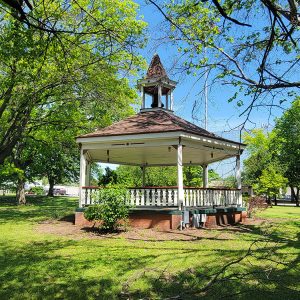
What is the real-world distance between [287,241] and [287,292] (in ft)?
18.1

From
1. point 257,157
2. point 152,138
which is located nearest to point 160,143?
point 152,138

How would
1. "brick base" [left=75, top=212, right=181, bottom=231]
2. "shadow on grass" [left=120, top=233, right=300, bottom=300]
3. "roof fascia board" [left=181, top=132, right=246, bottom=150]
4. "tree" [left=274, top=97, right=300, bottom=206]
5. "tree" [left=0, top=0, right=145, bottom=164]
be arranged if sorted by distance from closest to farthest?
"shadow on grass" [left=120, top=233, right=300, bottom=300] < "tree" [left=0, top=0, right=145, bottom=164] < "brick base" [left=75, top=212, right=181, bottom=231] < "roof fascia board" [left=181, top=132, right=246, bottom=150] < "tree" [left=274, top=97, right=300, bottom=206]

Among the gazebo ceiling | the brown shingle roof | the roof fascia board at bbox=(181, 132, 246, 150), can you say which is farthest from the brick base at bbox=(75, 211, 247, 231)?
the brown shingle roof

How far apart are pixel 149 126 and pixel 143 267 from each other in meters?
8.56

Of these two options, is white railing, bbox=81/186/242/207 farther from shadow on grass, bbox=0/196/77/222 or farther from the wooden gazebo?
shadow on grass, bbox=0/196/77/222

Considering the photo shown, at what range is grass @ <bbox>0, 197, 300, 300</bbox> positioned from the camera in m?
5.58

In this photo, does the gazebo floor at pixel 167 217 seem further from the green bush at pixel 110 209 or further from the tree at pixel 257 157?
the tree at pixel 257 157

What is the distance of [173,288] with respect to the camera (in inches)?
232

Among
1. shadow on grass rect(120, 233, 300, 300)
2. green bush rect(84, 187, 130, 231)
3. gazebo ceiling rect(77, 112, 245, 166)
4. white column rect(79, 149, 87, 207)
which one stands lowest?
shadow on grass rect(120, 233, 300, 300)

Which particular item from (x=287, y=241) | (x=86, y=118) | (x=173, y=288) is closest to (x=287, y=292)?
(x=173, y=288)

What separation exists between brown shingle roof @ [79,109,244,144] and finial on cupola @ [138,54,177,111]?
0.62 m

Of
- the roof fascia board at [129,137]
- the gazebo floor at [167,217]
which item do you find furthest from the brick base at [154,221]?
the roof fascia board at [129,137]

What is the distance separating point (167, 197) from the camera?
14.9 m

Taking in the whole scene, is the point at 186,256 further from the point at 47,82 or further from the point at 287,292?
the point at 47,82
